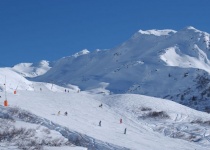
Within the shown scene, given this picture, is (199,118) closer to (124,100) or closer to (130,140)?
(124,100)

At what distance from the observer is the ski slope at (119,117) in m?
39.7

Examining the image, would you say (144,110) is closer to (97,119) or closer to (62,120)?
(97,119)

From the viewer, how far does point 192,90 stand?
172000 millimetres

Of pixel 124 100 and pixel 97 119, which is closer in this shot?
pixel 97 119

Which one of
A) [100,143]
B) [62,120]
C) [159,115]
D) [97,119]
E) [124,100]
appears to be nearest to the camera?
[100,143]

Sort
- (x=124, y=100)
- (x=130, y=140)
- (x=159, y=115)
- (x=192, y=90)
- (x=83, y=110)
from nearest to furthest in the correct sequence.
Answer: (x=130, y=140) < (x=83, y=110) < (x=159, y=115) < (x=124, y=100) < (x=192, y=90)

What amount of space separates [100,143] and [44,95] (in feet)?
89.2

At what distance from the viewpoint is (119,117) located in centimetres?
5353

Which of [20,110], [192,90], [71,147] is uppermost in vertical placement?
[192,90]

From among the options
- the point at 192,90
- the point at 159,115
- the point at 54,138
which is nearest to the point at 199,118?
the point at 159,115

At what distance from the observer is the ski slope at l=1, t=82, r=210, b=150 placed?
39.7 m

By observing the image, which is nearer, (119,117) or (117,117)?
(117,117)

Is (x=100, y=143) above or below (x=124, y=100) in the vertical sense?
below

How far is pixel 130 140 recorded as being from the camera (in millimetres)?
39062
